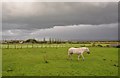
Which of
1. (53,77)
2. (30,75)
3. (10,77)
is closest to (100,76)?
(53,77)

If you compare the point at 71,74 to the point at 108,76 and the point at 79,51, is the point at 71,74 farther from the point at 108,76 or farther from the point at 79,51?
the point at 79,51

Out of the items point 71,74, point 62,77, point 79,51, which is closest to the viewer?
point 62,77

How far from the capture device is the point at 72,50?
2691 cm

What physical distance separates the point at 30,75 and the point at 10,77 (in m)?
1.51

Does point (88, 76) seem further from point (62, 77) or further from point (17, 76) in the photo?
point (17, 76)

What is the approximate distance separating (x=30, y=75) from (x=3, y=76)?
1.94 meters

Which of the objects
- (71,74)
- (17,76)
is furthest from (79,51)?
(17,76)

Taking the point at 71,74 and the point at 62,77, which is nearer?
the point at 62,77

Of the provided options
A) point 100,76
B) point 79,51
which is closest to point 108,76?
point 100,76

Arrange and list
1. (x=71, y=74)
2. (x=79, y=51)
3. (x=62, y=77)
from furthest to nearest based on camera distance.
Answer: (x=79, y=51)
(x=71, y=74)
(x=62, y=77)

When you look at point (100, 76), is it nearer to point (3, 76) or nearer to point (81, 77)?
point (81, 77)

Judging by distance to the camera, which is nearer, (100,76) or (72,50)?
(100,76)

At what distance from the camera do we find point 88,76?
1589 centimetres

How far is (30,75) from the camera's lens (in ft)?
52.8
